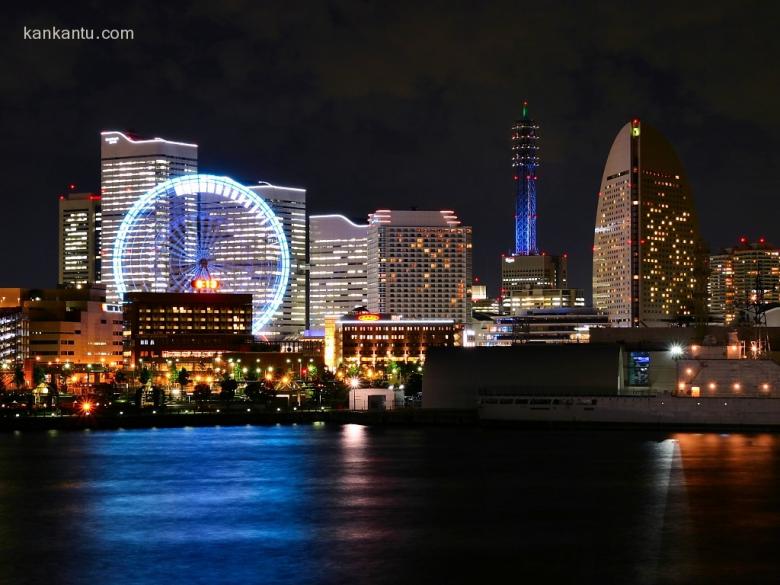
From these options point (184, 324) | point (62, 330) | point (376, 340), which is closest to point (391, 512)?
point (62, 330)

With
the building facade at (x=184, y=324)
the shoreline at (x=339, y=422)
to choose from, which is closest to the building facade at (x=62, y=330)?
the building facade at (x=184, y=324)

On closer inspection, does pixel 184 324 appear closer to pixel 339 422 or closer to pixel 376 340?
pixel 376 340

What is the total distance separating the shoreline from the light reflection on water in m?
10.1

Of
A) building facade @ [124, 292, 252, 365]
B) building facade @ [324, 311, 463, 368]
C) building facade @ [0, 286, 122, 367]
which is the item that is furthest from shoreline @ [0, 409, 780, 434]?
building facade @ [324, 311, 463, 368]

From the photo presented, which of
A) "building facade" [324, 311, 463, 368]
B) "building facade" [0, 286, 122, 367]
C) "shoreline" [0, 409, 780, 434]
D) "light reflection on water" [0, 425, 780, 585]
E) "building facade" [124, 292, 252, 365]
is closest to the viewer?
"light reflection on water" [0, 425, 780, 585]

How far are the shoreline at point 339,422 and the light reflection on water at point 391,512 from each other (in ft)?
33.1

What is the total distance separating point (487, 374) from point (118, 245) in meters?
39.9

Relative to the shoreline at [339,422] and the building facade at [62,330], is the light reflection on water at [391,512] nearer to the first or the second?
the shoreline at [339,422]

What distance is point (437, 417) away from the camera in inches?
3666

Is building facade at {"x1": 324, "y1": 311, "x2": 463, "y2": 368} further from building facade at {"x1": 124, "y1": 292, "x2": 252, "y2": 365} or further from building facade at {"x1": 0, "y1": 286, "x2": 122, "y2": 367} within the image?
building facade at {"x1": 0, "y1": 286, "x2": 122, "y2": 367}

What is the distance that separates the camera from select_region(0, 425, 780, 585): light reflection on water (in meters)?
35.6

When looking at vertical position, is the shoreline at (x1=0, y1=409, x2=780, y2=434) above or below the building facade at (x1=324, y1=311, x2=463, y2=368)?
below

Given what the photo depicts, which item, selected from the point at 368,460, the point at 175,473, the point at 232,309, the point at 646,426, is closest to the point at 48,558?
the point at 175,473

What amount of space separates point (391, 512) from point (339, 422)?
52.4 m
